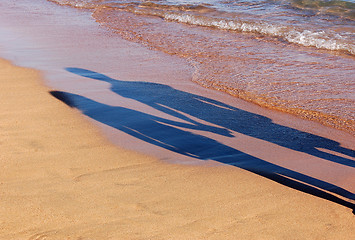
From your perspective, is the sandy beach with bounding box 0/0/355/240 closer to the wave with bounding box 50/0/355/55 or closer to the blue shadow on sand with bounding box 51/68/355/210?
the blue shadow on sand with bounding box 51/68/355/210

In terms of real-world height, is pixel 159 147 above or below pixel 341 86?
below

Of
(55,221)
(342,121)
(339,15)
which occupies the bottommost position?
(55,221)

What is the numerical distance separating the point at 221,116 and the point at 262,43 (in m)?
4.34

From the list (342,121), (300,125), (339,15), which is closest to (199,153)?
(300,125)

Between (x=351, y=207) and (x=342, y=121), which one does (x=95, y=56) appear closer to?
(x=342, y=121)

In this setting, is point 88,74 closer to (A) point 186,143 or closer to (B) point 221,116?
(B) point 221,116

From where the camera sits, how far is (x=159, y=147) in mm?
4332

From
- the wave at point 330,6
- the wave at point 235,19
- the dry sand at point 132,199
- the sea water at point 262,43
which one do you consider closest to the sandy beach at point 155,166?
the dry sand at point 132,199

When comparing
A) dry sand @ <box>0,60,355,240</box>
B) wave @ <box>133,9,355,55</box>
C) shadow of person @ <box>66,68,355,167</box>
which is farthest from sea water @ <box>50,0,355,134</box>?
dry sand @ <box>0,60,355,240</box>

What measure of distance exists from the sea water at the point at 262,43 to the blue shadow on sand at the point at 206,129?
56 centimetres

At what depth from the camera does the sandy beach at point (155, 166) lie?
3090mm

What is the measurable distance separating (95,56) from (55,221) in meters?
5.12

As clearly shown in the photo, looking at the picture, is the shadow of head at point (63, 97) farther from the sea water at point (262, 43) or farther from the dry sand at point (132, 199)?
the sea water at point (262, 43)

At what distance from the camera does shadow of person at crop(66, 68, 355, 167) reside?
14.5 ft
